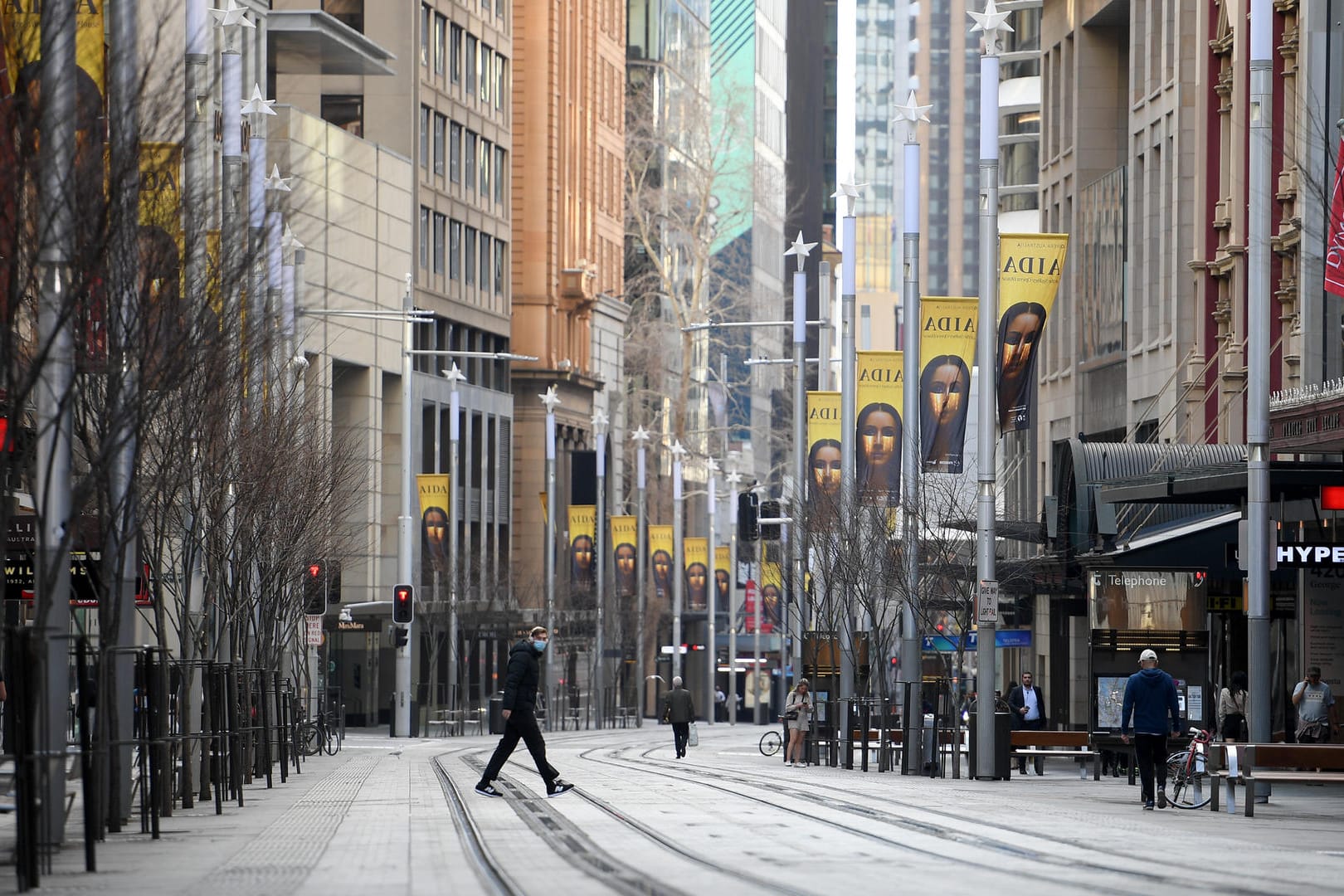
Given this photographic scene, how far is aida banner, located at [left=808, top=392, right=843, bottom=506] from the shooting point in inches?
2030

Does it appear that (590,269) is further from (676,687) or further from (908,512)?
(908,512)

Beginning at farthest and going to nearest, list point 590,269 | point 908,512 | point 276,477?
point 590,269, point 908,512, point 276,477

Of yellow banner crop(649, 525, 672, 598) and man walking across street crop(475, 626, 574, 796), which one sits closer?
man walking across street crop(475, 626, 574, 796)

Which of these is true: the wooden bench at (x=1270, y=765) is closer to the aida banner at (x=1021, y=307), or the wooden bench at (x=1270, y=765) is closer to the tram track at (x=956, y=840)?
the tram track at (x=956, y=840)

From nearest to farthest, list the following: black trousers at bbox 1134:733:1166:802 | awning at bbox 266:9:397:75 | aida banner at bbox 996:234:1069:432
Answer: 1. black trousers at bbox 1134:733:1166:802
2. aida banner at bbox 996:234:1069:432
3. awning at bbox 266:9:397:75

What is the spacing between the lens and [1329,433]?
1281 inches

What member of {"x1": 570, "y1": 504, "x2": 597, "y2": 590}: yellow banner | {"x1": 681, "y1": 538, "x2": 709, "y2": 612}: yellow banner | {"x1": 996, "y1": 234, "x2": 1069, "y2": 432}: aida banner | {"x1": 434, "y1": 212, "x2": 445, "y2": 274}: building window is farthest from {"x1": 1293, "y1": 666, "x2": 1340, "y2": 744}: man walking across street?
{"x1": 434, "y1": 212, "x2": 445, "y2": 274}: building window

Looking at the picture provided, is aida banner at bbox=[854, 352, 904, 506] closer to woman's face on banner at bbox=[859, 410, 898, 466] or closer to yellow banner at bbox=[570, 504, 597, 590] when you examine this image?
woman's face on banner at bbox=[859, 410, 898, 466]

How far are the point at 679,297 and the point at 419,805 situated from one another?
107 meters

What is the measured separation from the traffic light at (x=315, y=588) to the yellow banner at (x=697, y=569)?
44.1 metres

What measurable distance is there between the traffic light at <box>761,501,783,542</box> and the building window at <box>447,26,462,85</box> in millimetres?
25015

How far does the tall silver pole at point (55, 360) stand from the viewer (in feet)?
57.5

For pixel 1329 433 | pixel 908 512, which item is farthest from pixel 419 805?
pixel 908 512

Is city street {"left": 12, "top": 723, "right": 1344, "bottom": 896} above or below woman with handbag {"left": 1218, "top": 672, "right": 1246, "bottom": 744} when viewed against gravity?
above
